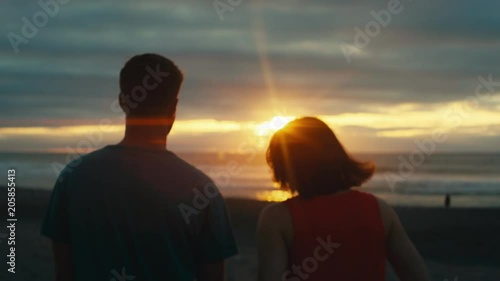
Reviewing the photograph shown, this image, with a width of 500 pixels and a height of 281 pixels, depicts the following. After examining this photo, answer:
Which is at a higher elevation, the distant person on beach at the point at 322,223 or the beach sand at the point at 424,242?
the distant person on beach at the point at 322,223

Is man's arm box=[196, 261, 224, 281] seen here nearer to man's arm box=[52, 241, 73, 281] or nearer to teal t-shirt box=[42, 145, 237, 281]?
teal t-shirt box=[42, 145, 237, 281]

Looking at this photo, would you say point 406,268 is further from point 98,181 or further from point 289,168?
point 98,181

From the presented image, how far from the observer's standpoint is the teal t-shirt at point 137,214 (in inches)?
108

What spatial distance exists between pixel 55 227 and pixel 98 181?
276mm

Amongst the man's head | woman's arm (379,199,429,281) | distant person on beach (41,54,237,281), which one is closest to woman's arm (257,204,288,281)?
distant person on beach (41,54,237,281)

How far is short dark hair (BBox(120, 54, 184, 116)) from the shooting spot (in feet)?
9.18

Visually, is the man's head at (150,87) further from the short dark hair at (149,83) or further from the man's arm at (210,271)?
the man's arm at (210,271)

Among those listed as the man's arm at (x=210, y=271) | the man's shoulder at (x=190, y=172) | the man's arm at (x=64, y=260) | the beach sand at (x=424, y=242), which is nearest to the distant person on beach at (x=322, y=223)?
the man's arm at (x=210, y=271)

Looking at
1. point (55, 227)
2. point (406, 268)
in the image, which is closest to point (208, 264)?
point (55, 227)

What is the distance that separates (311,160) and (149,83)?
74 centimetres

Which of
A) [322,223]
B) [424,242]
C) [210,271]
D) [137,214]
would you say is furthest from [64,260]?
[424,242]

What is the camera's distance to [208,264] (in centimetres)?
284

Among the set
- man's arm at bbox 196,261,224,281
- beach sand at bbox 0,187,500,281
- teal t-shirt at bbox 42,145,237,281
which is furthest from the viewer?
beach sand at bbox 0,187,500,281

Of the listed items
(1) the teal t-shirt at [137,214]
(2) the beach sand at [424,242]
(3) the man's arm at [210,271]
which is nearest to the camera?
(1) the teal t-shirt at [137,214]
